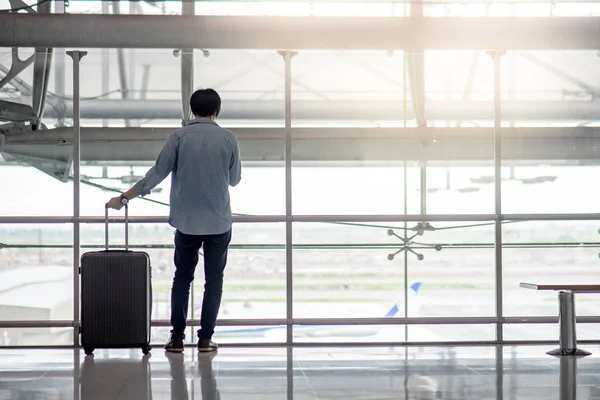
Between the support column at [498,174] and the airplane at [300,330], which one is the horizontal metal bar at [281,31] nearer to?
the support column at [498,174]

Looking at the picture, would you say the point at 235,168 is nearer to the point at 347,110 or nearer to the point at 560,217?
the point at 347,110

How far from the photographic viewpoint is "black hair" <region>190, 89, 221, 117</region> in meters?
4.36

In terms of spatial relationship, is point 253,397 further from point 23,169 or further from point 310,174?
point 23,169

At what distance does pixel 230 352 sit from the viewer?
4.55 m

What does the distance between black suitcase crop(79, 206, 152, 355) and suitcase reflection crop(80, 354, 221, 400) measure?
12cm

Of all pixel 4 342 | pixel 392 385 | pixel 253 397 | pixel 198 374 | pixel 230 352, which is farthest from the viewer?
pixel 4 342

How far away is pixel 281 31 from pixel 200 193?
165 centimetres

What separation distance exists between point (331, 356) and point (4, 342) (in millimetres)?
1995

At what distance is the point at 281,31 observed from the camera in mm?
5445

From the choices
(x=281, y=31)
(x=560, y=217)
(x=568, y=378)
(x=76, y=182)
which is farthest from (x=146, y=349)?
(x=560, y=217)

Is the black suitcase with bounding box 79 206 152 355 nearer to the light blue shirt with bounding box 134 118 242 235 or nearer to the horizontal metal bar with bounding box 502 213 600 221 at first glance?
the light blue shirt with bounding box 134 118 242 235

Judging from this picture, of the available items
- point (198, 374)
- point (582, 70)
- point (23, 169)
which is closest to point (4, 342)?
point (23, 169)

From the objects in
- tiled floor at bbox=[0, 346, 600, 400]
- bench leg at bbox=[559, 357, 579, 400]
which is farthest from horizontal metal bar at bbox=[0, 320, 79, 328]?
bench leg at bbox=[559, 357, 579, 400]

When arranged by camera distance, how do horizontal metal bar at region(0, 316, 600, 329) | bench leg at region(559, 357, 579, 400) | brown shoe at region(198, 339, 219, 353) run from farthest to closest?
1. horizontal metal bar at region(0, 316, 600, 329)
2. brown shoe at region(198, 339, 219, 353)
3. bench leg at region(559, 357, 579, 400)
